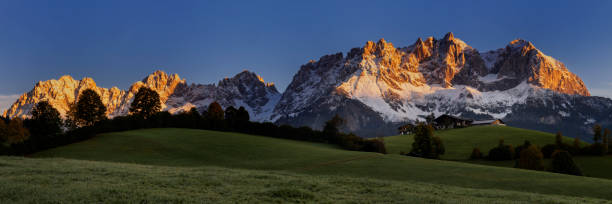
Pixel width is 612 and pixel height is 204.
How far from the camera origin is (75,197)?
15.7m

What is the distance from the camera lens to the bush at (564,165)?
57250mm

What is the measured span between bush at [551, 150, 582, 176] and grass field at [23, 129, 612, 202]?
1896 cm

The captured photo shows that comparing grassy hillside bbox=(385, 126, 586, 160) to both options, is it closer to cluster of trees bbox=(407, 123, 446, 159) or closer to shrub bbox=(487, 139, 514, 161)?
shrub bbox=(487, 139, 514, 161)

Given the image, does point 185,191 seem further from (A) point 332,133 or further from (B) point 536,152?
(A) point 332,133

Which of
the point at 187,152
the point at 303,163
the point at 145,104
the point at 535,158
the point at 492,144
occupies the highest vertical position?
the point at 145,104

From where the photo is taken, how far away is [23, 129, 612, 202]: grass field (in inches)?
1278

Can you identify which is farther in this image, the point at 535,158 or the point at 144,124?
the point at 144,124

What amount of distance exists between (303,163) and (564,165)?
4107 cm

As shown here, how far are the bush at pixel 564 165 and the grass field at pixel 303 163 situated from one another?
19.0m

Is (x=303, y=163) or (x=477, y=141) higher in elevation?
(x=477, y=141)

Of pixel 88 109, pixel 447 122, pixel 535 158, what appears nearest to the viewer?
pixel 535 158

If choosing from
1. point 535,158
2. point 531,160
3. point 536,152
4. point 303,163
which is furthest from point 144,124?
point 536,152

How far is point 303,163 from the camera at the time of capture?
49.2 m

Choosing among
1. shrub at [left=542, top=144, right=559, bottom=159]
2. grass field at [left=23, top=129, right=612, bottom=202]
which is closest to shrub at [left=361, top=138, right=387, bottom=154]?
grass field at [left=23, top=129, right=612, bottom=202]
